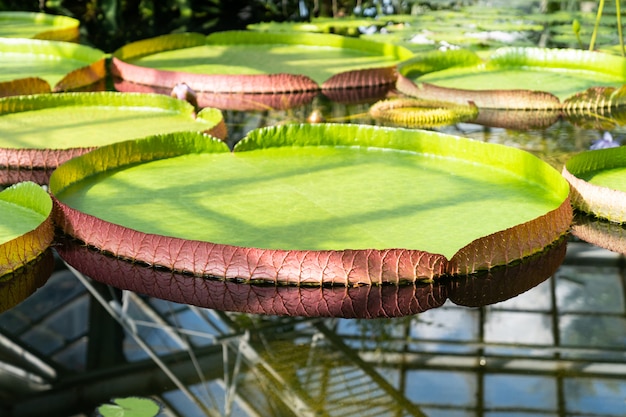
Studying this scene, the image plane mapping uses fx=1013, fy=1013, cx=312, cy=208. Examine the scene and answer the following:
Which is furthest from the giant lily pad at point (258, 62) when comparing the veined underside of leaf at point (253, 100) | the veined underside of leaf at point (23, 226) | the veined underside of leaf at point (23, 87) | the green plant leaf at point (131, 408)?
the green plant leaf at point (131, 408)

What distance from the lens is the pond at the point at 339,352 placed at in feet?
7.20

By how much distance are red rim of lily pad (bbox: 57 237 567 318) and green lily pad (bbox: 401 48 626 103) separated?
8.07 ft

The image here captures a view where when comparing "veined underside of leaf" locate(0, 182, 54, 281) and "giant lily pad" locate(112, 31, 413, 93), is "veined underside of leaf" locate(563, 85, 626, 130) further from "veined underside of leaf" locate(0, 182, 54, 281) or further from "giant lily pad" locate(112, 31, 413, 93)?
"veined underside of leaf" locate(0, 182, 54, 281)

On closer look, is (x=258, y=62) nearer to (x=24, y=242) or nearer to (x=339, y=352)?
(x=24, y=242)

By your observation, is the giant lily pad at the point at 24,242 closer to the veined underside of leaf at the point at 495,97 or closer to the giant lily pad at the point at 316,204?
the giant lily pad at the point at 316,204

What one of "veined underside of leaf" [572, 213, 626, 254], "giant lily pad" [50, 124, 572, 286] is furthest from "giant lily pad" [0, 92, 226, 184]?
"veined underside of leaf" [572, 213, 626, 254]

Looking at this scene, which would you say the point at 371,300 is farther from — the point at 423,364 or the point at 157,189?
the point at 157,189

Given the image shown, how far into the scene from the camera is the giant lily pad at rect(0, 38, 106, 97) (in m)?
5.55

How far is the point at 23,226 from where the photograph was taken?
3.13 m

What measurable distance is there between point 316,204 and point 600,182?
1028 mm

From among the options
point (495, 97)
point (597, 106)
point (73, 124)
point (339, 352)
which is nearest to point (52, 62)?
point (73, 124)

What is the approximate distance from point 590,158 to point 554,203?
403 mm

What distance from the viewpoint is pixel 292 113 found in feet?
16.9

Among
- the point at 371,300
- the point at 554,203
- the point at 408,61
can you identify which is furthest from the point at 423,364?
the point at 408,61
